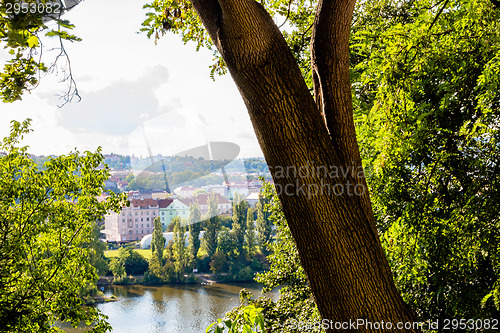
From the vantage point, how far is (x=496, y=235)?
1.96m

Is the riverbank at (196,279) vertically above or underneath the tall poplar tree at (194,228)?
underneath

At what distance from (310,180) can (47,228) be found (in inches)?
203

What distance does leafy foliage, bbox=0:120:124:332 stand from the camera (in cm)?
488

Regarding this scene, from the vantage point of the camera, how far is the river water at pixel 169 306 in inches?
891

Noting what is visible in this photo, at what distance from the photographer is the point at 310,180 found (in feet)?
4.21

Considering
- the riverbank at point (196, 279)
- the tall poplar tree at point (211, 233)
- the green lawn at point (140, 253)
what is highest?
the tall poplar tree at point (211, 233)

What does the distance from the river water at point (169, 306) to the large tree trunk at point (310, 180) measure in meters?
20.9

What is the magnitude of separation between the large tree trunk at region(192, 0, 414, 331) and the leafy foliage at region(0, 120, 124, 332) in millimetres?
4512

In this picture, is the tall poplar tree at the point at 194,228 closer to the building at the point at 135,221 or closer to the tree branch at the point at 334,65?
the building at the point at 135,221

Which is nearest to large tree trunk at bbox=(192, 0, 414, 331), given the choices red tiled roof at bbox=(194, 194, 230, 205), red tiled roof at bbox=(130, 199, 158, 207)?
red tiled roof at bbox=(194, 194, 230, 205)

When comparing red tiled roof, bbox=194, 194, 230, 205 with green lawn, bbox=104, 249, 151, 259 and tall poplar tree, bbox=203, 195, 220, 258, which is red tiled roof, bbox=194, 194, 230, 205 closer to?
tall poplar tree, bbox=203, 195, 220, 258

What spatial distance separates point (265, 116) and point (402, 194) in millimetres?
1723

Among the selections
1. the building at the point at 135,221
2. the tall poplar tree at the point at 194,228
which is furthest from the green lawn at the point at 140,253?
the building at the point at 135,221

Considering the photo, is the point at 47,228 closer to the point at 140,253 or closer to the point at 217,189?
the point at 140,253
